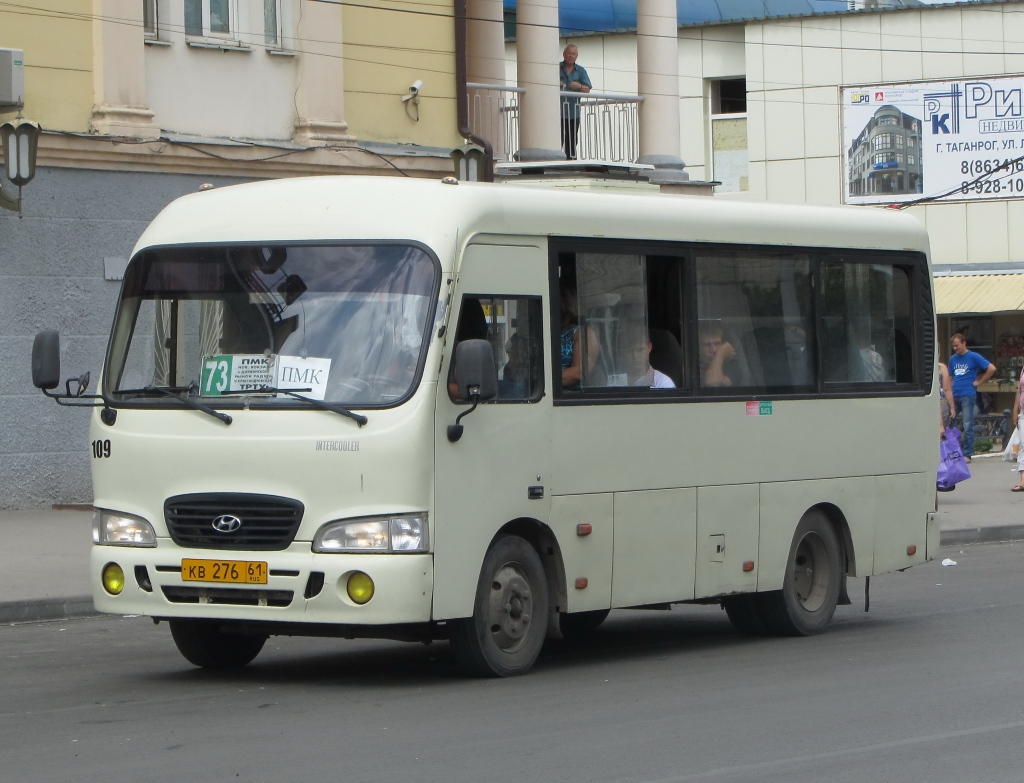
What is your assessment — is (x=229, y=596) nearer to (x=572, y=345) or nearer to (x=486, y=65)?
(x=572, y=345)

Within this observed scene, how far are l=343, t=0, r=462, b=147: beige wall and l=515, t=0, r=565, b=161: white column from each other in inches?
61.9

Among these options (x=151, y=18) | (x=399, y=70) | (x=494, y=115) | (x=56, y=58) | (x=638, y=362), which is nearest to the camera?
(x=638, y=362)

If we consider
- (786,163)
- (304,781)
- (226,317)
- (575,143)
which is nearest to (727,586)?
(226,317)

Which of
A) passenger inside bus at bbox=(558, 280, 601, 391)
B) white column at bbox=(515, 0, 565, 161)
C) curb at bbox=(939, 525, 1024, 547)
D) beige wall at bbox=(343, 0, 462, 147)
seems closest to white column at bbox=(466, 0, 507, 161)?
white column at bbox=(515, 0, 565, 161)

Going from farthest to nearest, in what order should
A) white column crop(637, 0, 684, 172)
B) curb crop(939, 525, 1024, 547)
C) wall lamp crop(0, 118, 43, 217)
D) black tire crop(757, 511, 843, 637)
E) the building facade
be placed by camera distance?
1. white column crop(637, 0, 684, 172)
2. the building facade
3. curb crop(939, 525, 1024, 547)
4. wall lamp crop(0, 118, 43, 217)
5. black tire crop(757, 511, 843, 637)

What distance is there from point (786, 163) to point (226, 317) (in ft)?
111

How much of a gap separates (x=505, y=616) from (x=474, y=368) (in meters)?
1.40

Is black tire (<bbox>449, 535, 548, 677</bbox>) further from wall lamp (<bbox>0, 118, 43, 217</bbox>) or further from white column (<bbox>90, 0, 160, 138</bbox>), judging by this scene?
white column (<bbox>90, 0, 160, 138</bbox>)

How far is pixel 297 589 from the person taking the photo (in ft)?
29.0

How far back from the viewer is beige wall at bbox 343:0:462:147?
22062 mm

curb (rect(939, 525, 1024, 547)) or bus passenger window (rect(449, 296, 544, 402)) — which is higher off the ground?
bus passenger window (rect(449, 296, 544, 402))

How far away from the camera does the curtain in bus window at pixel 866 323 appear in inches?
467

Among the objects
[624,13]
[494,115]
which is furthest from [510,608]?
[624,13]

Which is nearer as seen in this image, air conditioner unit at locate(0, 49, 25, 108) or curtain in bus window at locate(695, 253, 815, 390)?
curtain in bus window at locate(695, 253, 815, 390)
